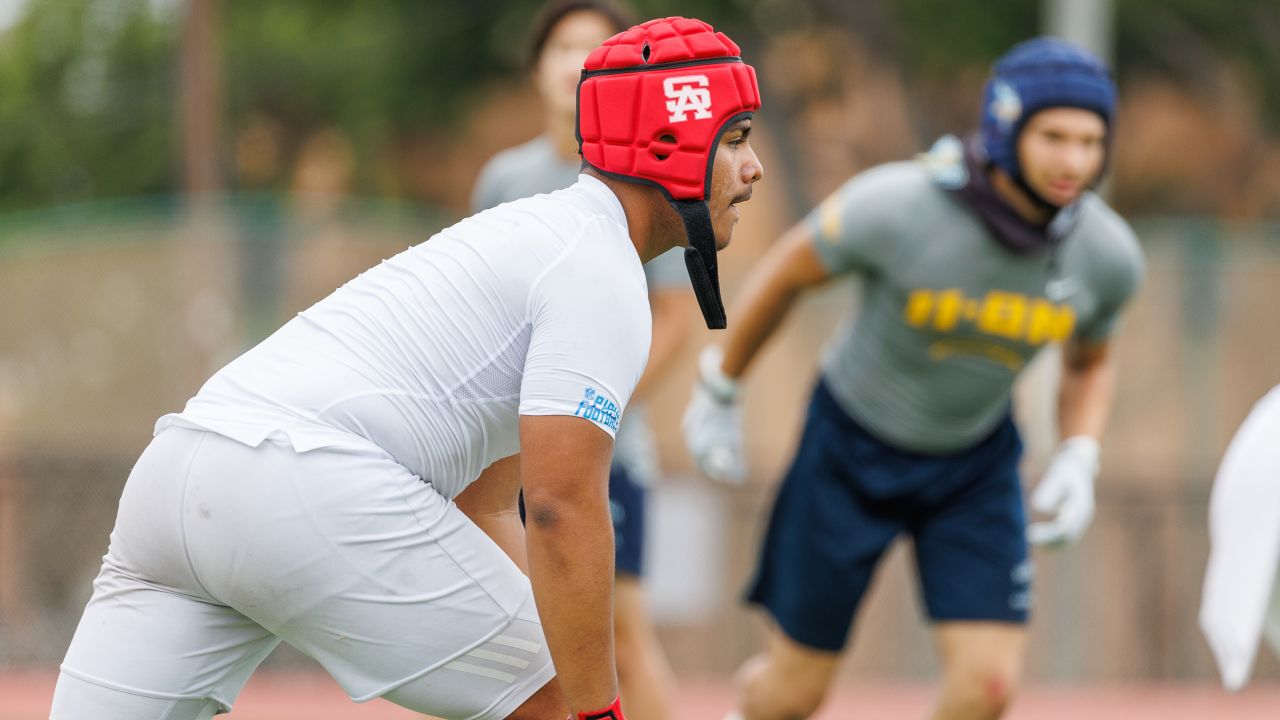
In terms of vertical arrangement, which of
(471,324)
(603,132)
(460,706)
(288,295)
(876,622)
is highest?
(603,132)

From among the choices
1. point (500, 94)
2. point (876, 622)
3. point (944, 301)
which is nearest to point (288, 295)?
point (876, 622)

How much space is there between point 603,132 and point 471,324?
0.44m

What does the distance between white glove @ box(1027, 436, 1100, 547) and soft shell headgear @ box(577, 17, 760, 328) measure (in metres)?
2.41

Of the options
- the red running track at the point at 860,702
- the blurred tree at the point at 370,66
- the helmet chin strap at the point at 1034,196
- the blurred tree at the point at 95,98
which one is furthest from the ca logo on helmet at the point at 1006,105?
the blurred tree at the point at 95,98

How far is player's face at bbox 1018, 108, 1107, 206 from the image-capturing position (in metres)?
4.82

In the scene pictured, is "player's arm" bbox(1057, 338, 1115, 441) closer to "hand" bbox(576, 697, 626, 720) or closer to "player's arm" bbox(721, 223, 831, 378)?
"player's arm" bbox(721, 223, 831, 378)

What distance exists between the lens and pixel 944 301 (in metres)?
4.94

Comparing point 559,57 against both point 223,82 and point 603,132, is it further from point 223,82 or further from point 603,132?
point 223,82

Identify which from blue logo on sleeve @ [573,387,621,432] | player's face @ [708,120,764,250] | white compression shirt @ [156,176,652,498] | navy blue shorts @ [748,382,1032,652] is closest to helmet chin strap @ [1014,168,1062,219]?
navy blue shorts @ [748,382,1032,652]

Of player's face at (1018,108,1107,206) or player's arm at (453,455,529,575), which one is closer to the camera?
player's arm at (453,455,529,575)

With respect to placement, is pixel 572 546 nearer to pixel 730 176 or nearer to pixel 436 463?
pixel 436 463

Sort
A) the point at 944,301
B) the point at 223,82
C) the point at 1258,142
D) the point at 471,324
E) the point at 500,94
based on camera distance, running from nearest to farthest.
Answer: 1. the point at 471,324
2. the point at 944,301
3. the point at 1258,142
4. the point at 500,94
5. the point at 223,82

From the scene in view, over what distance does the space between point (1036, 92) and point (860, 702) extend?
5.11m

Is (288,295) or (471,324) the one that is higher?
(471,324)
